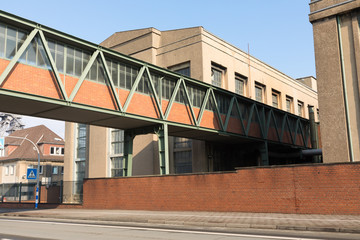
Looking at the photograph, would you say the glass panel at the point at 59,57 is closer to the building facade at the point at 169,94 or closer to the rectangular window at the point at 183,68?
the building facade at the point at 169,94

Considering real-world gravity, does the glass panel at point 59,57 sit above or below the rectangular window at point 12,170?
above

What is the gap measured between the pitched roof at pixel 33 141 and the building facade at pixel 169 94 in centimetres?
1893

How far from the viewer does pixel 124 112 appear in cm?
2153

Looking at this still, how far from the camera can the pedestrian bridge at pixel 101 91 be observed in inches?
684

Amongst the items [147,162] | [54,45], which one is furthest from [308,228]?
[147,162]

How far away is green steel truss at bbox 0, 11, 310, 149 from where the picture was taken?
59.5 ft

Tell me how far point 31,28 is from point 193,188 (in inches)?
470

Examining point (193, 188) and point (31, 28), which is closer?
point (31, 28)

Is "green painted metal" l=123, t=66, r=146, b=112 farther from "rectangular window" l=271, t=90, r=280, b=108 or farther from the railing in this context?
"rectangular window" l=271, t=90, r=280, b=108

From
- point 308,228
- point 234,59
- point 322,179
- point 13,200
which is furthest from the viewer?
point 234,59

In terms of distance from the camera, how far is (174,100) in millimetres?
25734

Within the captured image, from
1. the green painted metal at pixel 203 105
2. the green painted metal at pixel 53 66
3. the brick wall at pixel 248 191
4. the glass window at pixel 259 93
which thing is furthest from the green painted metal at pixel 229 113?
the green painted metal at pixel 53 66

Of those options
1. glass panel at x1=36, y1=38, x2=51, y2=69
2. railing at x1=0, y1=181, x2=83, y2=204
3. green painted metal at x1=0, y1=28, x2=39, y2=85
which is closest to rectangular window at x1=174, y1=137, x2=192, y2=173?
railing at x1=0, y1=181, x2=83, y2=204

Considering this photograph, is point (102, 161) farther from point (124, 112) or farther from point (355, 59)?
point (355, 59)
